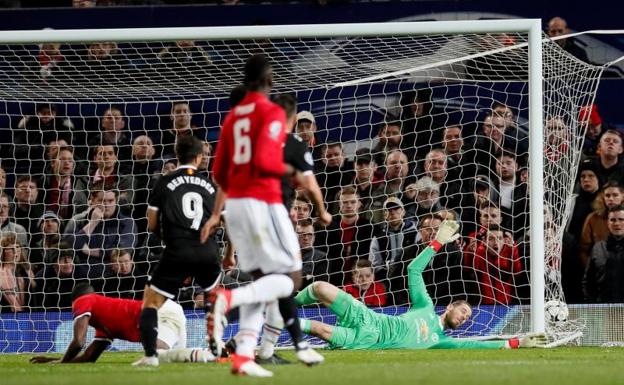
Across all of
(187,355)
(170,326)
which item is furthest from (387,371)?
(170,326)

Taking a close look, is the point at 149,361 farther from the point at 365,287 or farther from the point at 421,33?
the point at 421,33

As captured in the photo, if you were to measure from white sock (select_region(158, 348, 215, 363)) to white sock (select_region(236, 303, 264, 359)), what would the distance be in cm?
205

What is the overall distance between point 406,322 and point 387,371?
11.9ft

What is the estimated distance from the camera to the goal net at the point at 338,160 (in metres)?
12.9

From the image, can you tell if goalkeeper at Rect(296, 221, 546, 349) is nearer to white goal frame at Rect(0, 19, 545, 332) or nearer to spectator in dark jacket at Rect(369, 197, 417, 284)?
white goal frame at Rect(0, 19, 545, 332)

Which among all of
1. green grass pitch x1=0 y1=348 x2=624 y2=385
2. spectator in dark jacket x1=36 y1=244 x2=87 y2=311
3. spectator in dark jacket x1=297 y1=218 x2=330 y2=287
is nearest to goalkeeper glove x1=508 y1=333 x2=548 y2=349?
green grass pitch x1=0 y1=348 x2=624 y2=385

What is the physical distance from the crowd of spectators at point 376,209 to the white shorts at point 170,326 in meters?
2.62

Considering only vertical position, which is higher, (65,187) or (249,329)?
(65,187)

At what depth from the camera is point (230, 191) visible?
790 cm

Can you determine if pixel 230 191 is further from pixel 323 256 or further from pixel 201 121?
pixel 201 121

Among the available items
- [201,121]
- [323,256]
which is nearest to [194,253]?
[323,256]

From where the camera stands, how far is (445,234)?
1177 centimetres

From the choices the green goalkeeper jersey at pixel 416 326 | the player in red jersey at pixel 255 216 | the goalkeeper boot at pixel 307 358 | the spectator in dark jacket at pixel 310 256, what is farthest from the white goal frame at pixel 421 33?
the player in red jersey at pixel 255 216

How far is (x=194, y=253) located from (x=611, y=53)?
6.96 m
